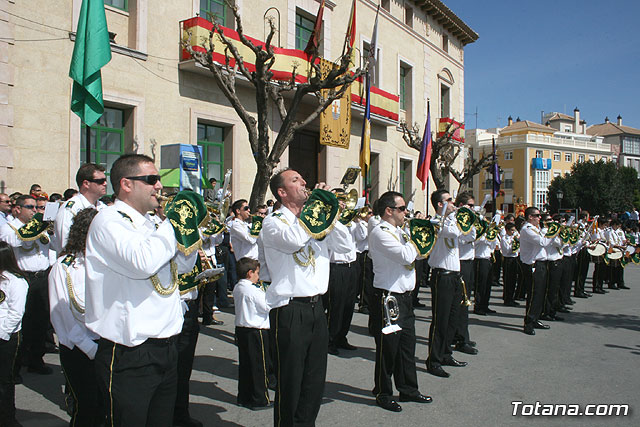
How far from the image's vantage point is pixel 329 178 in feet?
66.9

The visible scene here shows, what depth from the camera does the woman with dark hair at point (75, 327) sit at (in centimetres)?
356

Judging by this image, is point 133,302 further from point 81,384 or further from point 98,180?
point 98,180

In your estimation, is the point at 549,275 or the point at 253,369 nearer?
the point at 253,369

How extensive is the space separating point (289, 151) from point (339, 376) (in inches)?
565

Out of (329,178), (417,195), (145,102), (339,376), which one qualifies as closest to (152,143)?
(145,102)

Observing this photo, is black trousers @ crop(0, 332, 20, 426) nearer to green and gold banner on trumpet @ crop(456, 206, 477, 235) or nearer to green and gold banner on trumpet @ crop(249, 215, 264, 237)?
green and gold banner on trumpet @ crop(249, 215, 264, 237)

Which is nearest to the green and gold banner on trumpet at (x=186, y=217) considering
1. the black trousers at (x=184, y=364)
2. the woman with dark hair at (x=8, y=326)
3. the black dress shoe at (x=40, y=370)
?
the black trousers at (x=184, y=364)

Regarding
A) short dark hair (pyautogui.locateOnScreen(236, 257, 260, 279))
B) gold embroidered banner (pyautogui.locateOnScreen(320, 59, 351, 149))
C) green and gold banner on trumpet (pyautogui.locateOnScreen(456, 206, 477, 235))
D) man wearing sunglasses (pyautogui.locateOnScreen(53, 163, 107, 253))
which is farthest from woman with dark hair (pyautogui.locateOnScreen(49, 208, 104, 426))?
gold embroidered banner (pyautogui.locateOnScreen(320, 59, 351, 149))

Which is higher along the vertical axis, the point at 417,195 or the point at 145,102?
the point at 145,102

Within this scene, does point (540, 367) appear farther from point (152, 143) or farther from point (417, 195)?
point (417, 195)

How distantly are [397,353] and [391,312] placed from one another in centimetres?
45

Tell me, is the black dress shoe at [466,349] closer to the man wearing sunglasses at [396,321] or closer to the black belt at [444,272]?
the black belt at [444,272]

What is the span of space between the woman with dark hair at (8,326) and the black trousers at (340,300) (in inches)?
155

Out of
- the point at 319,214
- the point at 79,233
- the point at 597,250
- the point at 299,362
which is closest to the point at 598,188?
the point at 597,250
